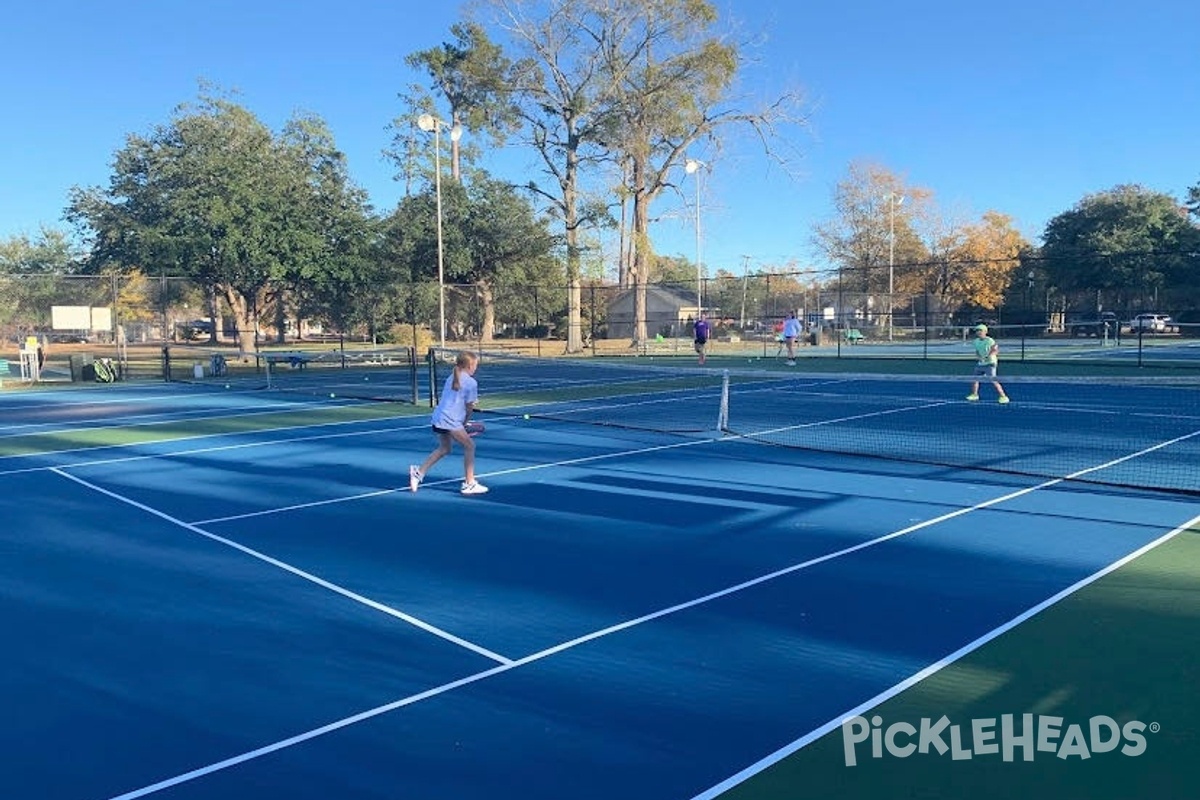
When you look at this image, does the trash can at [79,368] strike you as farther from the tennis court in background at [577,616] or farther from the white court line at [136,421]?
the tennis court in background at [577,616]

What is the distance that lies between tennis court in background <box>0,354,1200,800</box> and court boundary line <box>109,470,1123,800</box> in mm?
22

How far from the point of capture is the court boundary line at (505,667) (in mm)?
4117

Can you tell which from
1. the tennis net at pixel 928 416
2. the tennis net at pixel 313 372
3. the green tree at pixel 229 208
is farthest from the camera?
the green tree at pixel 229 208

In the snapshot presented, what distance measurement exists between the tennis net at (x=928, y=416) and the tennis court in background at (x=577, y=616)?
24 centimetres

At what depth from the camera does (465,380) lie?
400 inches

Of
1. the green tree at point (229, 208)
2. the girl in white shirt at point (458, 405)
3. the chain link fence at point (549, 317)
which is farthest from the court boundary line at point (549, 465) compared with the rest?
the green tree at point (229, 208)

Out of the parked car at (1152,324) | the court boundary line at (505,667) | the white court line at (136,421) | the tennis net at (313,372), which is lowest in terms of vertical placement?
the court boundary line at (505,667)

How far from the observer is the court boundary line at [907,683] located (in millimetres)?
4008

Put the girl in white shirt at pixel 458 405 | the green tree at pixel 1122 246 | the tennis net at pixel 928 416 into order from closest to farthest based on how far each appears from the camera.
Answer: the girl in white shirt at pixel 458 405 → the tennis net at pixel 928 416 → the green tree at pixel 1122 246

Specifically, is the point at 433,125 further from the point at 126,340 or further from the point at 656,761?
the point at 656,761

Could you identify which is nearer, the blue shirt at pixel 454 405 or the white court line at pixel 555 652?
the white court line at pixel 555 652

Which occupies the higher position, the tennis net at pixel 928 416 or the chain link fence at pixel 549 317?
the chain link fence at pixel 549 317

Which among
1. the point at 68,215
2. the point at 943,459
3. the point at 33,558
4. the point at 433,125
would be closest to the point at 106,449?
the point at 33,558

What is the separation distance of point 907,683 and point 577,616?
2235 mm
